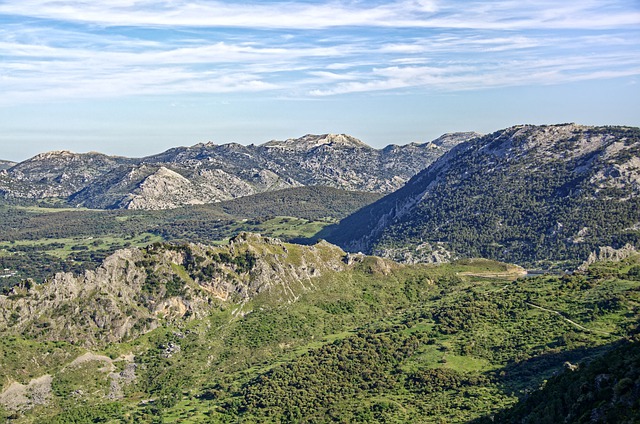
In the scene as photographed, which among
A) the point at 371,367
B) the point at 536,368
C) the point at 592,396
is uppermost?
the point at 592,396

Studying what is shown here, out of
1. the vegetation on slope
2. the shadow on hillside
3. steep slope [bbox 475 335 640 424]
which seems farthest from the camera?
the vegetation on slope

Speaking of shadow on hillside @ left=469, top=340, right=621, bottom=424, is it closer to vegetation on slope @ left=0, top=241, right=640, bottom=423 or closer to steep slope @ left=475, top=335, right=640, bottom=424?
vegetation on slope @ left=0, top=241, right=640, bottom=423

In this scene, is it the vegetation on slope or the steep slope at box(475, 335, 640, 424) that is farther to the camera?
the vegetation on slope

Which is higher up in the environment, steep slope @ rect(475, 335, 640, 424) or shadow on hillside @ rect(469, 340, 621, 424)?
steep slope @ rect(475, 335, 640, 424)

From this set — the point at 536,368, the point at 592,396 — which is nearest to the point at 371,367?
the point at 536,368

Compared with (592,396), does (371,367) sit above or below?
below

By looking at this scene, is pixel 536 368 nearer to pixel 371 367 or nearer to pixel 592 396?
pixel 371 367

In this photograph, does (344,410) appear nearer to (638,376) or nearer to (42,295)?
(638,376)

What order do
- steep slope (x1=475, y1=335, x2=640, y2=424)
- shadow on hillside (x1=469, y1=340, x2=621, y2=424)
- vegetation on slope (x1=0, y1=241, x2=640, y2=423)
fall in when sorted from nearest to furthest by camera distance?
steep slope (x1=475, y1=335, x2=640, y2=424), shadow on hillside (x1=469, y1=340, x2=621, y2=424), vegetation on slope (x1=0, y1=241, x2=640, y2=423)

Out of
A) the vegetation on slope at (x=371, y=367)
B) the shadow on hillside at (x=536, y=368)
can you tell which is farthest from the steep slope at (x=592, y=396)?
the shadow on hillside at (x=536, y=368)

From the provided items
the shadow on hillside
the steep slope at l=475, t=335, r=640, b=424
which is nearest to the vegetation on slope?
the shadow on hillside

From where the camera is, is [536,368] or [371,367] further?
[371,367]
